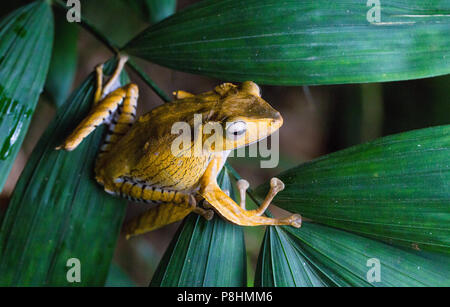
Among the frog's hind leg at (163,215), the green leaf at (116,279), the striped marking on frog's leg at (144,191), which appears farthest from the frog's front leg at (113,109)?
the green leaf at (116,279)

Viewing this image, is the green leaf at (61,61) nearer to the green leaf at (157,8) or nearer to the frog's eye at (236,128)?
the green leaf at (157,8)

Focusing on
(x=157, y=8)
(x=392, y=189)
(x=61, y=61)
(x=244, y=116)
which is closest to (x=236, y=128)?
(x=244, y=116)

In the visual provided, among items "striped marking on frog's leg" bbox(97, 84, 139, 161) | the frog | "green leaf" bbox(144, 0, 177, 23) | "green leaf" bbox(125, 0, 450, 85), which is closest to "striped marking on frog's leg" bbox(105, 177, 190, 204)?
the frog

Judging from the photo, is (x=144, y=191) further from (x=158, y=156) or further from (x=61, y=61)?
(x=61, y=61)

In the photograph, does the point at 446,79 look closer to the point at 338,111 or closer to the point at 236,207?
the point at 338,111
